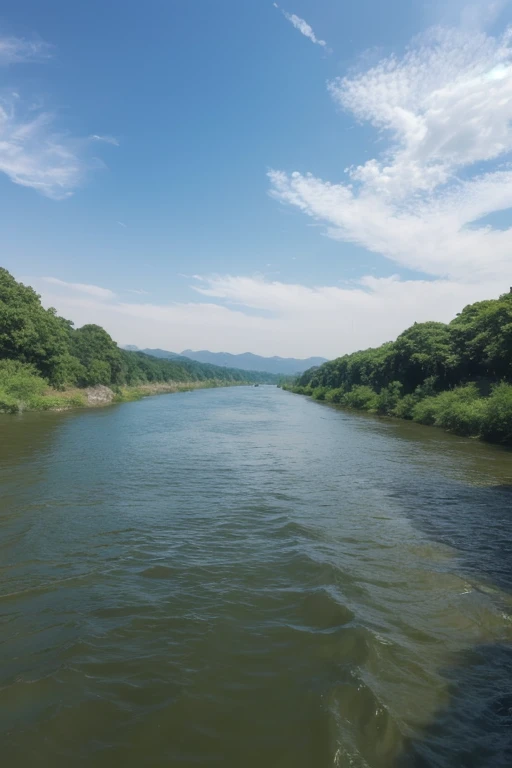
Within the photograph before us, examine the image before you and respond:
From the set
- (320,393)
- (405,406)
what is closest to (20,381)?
(405,406)

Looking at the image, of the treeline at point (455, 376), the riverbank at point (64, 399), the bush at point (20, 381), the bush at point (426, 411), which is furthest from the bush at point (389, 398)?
the bush at point (20, 381)

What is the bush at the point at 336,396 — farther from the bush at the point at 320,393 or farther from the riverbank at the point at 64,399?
the riverbank at the point at 64,399

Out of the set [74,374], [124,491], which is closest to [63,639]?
[124,491]

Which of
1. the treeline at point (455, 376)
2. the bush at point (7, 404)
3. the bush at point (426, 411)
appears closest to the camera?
the treeline at point (455, 376)

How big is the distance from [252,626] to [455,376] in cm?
4030

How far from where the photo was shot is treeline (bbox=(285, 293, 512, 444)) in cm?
2914

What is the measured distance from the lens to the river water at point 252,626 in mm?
4223

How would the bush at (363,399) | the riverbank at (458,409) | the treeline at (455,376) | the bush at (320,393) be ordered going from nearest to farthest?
the riverbank at (458,409), the treeline at (455,376), the bush at (363,399), the bush at (320,393)

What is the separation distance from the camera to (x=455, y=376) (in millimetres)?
41062

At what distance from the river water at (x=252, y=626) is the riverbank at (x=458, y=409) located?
47.2 feet

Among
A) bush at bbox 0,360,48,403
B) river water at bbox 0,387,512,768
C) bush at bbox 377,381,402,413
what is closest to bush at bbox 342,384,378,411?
bush at bbox 377,381,402,413

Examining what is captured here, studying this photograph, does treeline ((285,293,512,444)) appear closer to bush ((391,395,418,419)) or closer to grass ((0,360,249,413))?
bush ((391,395,418,419))

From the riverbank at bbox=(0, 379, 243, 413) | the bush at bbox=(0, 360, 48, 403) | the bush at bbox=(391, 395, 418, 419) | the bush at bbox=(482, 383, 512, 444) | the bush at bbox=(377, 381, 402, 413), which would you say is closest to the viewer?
the bush at bbox=(482, 383, 512, 444)

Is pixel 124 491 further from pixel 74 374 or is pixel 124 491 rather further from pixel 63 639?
pixel 74 374
